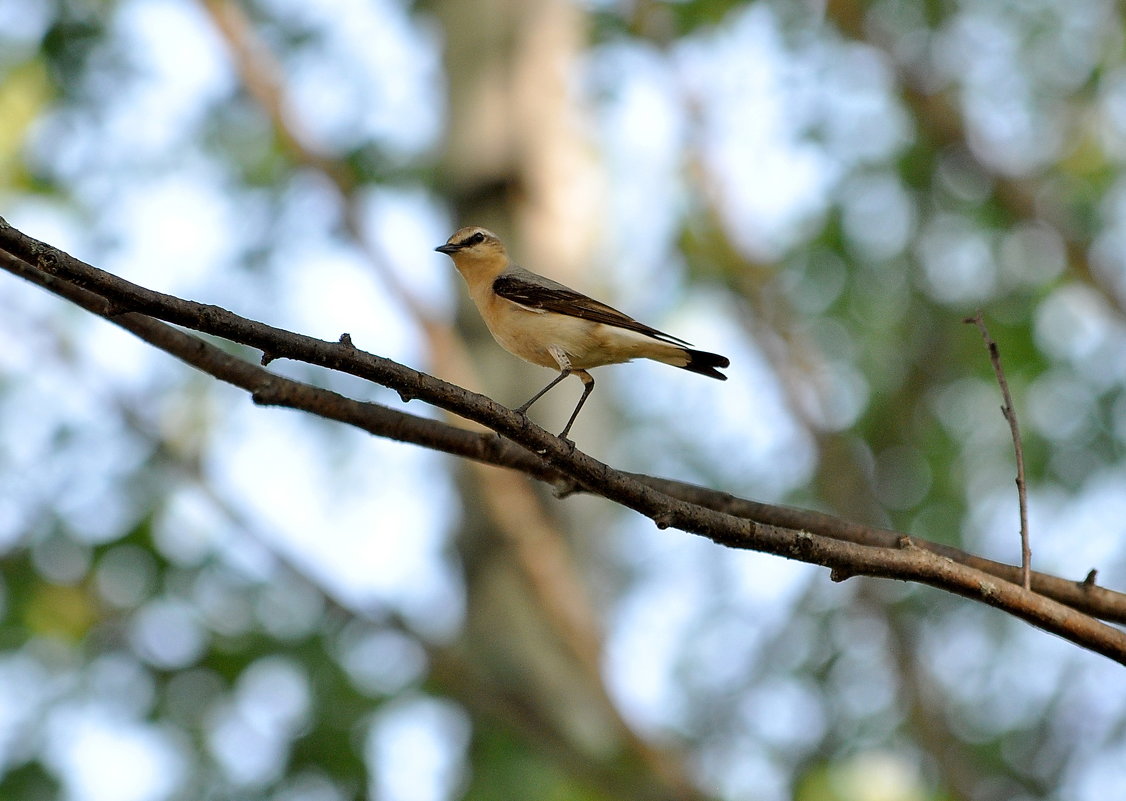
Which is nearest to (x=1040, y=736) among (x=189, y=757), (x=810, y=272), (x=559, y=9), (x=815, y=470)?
(x=815, y=470)

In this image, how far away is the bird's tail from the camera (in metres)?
4.35

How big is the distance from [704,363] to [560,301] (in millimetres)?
708

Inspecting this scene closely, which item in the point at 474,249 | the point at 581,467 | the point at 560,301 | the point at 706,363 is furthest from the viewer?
the point at 474,249

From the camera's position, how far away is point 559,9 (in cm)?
948

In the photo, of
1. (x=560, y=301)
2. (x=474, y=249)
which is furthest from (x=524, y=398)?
(x=560, y=301)

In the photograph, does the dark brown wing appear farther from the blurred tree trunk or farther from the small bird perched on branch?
the blurred tree trunk

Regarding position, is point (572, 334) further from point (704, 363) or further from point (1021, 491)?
point (1021, 491)

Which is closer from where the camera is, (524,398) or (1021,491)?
(1021,491)

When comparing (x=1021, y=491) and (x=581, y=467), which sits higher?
(x=1021, y=491)

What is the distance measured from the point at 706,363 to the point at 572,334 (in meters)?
0.57

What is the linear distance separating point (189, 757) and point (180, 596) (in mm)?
1085

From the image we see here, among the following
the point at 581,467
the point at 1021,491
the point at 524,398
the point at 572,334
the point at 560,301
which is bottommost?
the point at 581,467

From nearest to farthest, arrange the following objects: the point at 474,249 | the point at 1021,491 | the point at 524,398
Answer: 1. the point at 1021,491
2. the point at 474,249
3. the point at 524,398

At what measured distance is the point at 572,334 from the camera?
4523 mm
